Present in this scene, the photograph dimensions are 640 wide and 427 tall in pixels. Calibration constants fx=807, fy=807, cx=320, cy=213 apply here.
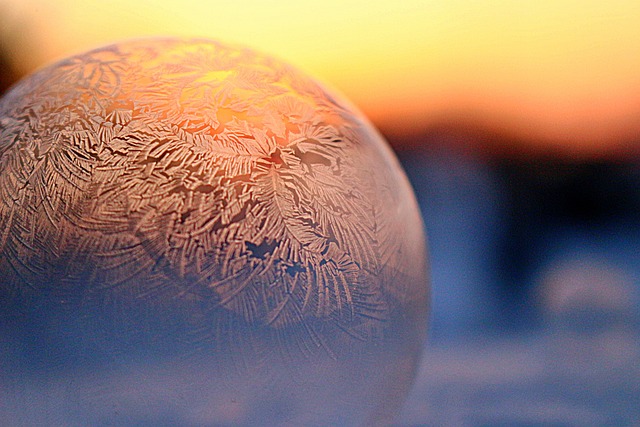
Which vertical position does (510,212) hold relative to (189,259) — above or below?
above

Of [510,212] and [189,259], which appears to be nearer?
[189,259]

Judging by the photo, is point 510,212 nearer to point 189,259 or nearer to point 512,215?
point 512,215

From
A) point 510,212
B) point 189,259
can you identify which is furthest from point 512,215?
point 189,259

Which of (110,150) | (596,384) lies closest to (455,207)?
(596,384)

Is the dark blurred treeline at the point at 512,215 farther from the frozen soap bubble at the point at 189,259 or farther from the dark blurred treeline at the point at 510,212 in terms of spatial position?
the frozen soap bubble at the point at 189,259

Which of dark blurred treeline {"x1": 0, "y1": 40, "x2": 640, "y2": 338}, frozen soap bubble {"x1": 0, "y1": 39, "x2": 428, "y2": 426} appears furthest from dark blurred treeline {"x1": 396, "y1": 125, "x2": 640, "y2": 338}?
frozen soap bubble {"x1": 0, "y1": 39, "x2": 428, "y2": 426}

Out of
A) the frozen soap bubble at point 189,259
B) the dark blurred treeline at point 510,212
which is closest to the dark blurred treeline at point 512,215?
the dark blurred treeline at point 510,212

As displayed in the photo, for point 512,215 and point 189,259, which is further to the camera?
point 512,215

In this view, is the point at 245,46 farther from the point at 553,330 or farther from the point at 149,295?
the point at 553,330

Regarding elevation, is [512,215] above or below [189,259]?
above
